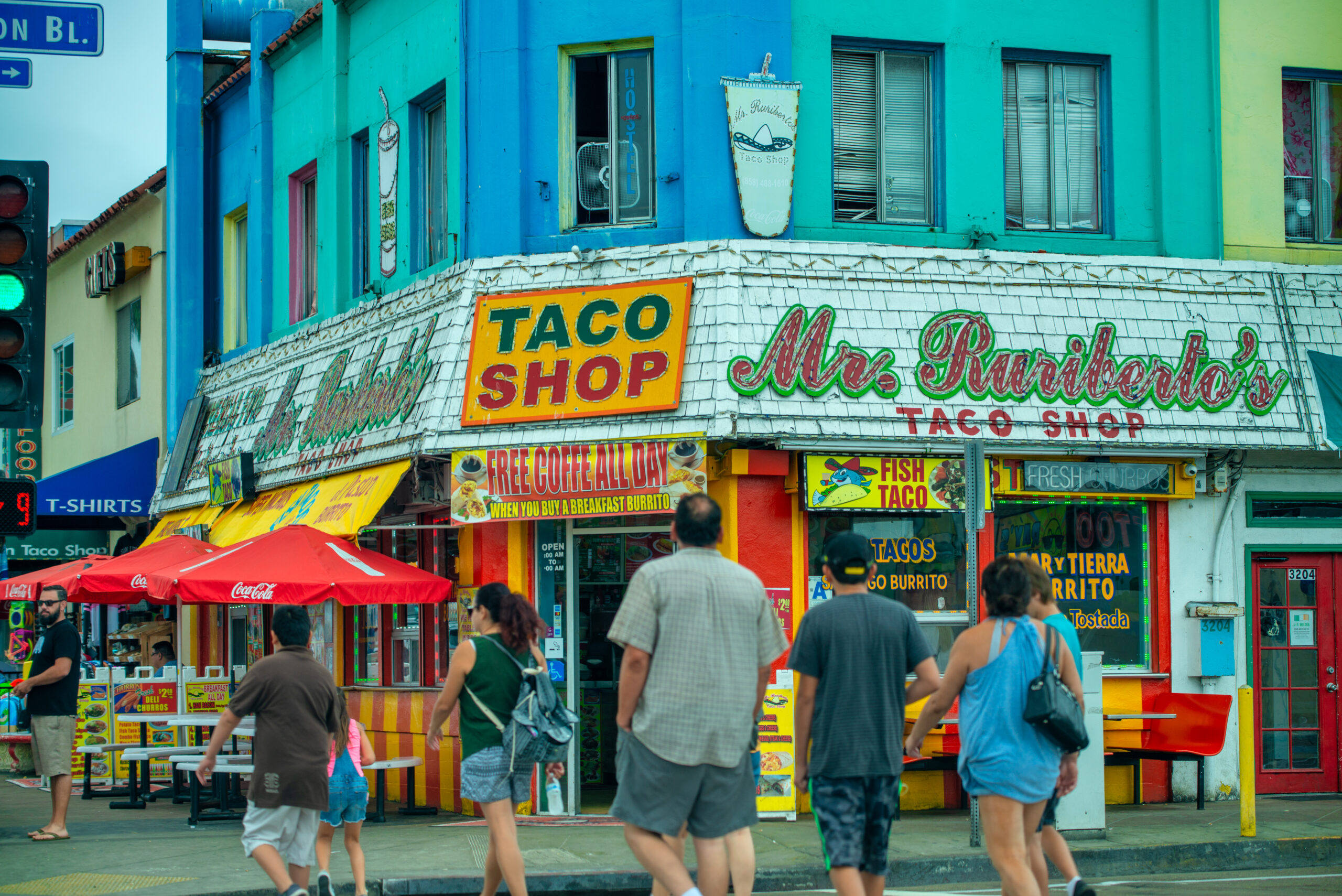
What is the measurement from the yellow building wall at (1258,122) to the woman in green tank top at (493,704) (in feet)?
28.9

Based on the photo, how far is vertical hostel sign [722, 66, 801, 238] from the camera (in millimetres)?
13078

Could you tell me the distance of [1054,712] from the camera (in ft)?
23.9

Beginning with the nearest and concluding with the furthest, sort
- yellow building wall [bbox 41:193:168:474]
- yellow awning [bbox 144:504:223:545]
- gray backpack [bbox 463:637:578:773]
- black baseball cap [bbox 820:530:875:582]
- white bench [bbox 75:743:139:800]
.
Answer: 1. black baseball cap [bbox 820:530:875:582]
2. gray backpack [bbox 463:637:578:773]
3. white bench [bbox 75:743:139:800]
4. yellow awning [bbox 144:504:223:545]
5. yellow building wall [bbox 41:193:168:474]

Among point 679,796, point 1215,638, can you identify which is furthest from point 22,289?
point 1215,638

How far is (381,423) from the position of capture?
47.7ft

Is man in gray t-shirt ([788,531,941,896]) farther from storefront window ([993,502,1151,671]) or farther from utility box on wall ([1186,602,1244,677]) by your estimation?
utility box on wall ([1186,602,1244,677])

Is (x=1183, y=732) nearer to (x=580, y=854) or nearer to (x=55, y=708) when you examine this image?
(x=580, y=854)

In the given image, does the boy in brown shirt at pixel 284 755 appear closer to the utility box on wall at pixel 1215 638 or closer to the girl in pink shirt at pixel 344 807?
the girl in pink shirt at pixel 344 807

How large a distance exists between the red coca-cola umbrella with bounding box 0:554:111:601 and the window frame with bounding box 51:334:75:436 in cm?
1031

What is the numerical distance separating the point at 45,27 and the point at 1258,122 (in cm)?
1077

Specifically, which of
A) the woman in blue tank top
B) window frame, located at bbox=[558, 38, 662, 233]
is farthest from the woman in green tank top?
window frame, located at bbox=[558, 38, 662, 233]

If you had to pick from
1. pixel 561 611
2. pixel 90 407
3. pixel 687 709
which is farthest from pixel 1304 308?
pixel 90 407

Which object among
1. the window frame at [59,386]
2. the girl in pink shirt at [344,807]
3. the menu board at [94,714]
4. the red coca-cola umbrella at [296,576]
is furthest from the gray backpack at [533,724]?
the window frame at [59,386]

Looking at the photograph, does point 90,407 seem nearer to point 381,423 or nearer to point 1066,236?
point 381,423
